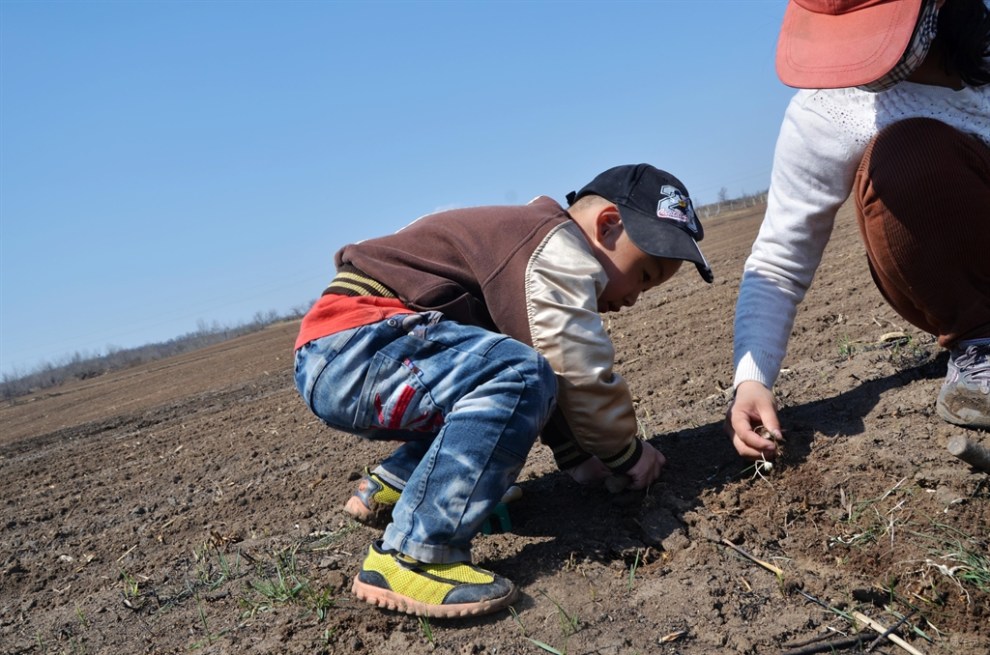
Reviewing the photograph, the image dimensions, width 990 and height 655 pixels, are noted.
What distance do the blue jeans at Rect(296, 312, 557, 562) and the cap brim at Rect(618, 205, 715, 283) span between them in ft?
1.73

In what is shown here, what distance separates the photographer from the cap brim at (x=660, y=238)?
8.11 ft

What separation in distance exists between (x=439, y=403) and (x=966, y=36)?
5.50 ft

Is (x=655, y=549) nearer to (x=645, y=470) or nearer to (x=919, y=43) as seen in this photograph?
(x=645, y=470)

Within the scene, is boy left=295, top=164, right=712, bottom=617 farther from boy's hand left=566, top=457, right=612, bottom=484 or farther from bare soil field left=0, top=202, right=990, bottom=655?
bare soil field left=0, top=202, right=990, bottom=655

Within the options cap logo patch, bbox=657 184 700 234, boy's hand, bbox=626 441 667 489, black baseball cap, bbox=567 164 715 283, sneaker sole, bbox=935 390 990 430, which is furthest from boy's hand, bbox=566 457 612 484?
sneaker sole, bbox=935 390 990 430

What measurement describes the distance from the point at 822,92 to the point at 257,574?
226 cm

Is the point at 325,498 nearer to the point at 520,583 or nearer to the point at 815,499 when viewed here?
the point at 520,583

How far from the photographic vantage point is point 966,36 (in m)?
2.17

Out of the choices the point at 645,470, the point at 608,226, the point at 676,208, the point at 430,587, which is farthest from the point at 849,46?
the point at 430,587

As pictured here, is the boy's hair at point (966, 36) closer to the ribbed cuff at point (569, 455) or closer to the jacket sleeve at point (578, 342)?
the jacket sleeve at point (578, 342)

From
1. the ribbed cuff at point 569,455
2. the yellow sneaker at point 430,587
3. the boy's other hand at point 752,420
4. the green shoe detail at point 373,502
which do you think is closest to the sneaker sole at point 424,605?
the yellow sneaker at point 430,587

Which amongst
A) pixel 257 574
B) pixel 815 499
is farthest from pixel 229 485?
pixel 815 499

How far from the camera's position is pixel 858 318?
411 centimetres

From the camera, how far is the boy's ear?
2.63m
